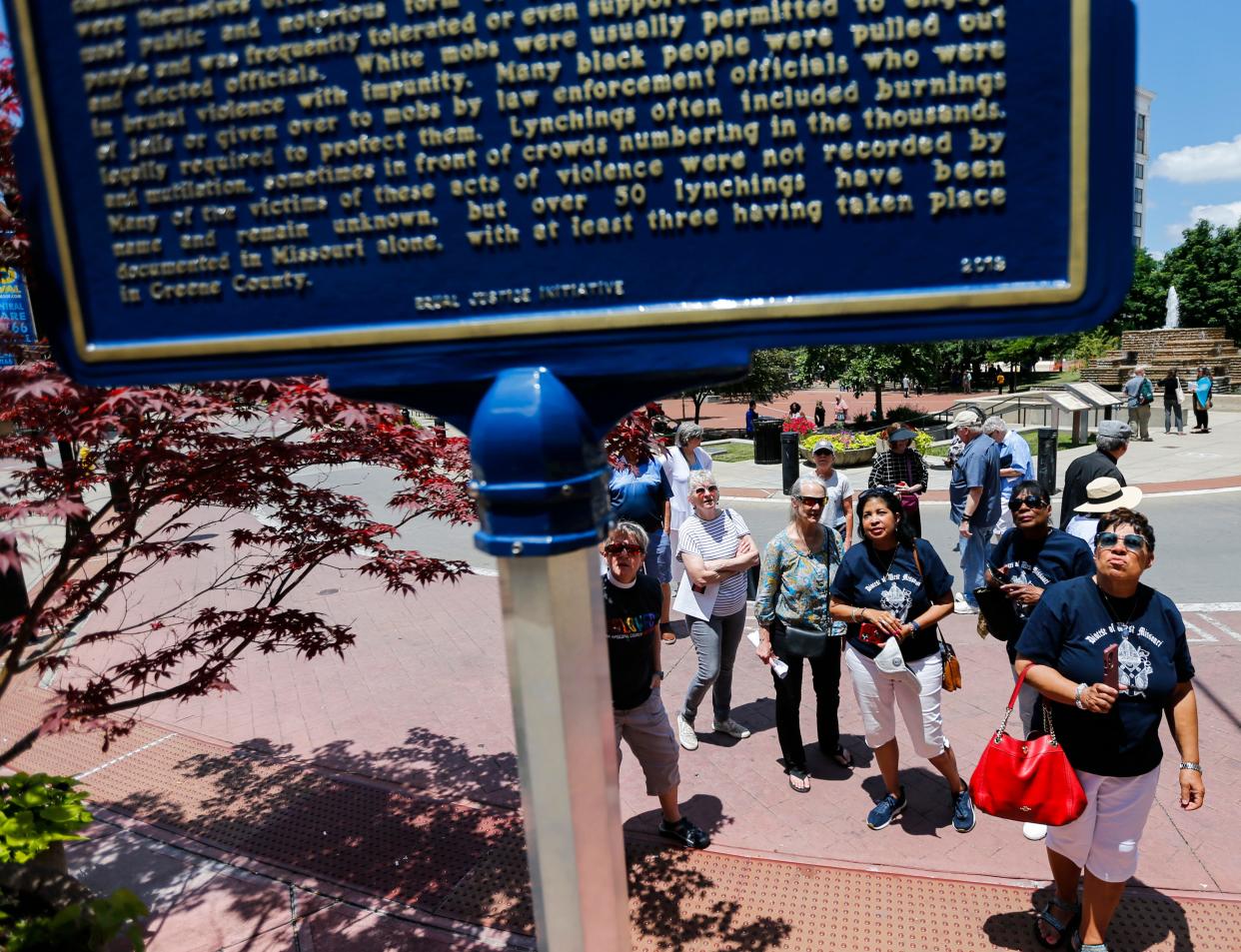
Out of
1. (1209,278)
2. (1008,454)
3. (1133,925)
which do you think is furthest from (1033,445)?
(1209,278)

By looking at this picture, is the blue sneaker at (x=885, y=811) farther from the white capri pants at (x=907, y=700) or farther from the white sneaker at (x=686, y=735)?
the white sneaker at (x=686, y=735)

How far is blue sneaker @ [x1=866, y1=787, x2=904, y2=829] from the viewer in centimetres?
457

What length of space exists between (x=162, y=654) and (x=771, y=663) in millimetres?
3121

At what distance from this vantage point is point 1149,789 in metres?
3.30

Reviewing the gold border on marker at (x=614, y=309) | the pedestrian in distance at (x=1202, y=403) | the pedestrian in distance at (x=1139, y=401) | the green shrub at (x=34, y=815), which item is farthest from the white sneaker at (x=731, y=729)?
the pedestrian in distance at (x=1202, y=403)

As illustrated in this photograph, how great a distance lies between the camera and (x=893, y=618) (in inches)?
167

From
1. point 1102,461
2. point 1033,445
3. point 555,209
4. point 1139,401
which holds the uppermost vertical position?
point 555,209

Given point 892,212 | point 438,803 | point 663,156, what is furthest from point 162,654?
point 892,212

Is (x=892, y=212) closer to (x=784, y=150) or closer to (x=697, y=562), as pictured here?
(x=784, y=150)

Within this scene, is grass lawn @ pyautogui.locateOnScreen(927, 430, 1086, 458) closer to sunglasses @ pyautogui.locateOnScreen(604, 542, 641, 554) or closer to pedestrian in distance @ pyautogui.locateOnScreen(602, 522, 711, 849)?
pedestrian in distance @ pyautogui.locateOnScreen(602, 522, 711, 849)

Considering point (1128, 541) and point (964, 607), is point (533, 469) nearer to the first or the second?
point (1128, 541)

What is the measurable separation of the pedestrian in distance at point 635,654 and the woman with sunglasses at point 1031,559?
5.81 ft

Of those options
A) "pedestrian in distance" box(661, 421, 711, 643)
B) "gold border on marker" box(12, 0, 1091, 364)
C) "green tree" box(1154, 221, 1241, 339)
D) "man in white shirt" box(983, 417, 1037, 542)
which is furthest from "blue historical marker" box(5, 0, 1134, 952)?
"green tree" box(1154, 221, 1241, 339)

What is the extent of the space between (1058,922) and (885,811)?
1.04 m
